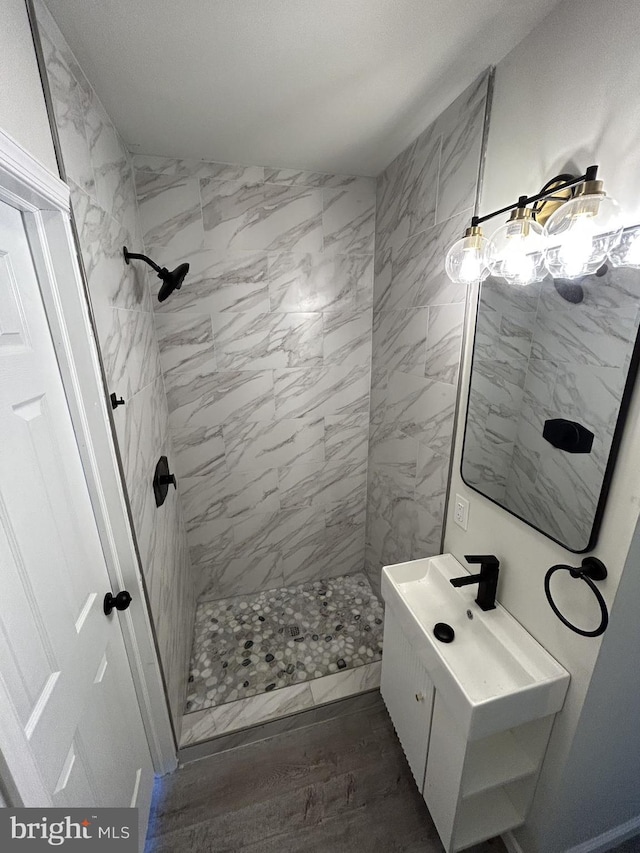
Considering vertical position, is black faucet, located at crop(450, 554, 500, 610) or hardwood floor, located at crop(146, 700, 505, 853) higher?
black faucet, located at crop(450, 554, 500, 610)

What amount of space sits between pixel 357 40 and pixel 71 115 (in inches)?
34.0

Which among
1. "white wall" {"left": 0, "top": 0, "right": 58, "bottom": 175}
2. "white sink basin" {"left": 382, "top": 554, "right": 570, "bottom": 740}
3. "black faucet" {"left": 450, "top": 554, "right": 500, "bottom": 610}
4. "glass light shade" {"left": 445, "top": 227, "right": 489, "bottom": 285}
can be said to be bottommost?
"white sink basin" {"left": 382, "top": 554, "right": 570, "bottom": 740}

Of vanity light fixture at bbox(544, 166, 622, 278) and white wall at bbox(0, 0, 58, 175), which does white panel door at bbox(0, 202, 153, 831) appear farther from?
vanity light fixture at bbox(544, 166, 622, 278)

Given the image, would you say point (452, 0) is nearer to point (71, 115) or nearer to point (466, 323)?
point (466, 323)

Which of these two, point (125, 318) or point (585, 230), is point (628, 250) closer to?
point (585, 230)

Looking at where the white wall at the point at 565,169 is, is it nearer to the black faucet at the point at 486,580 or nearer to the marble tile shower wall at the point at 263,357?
the black faucet at the point at 486,580

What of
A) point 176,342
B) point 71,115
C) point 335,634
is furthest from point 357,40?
point 335,634

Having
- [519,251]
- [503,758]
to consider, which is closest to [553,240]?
[519,251]

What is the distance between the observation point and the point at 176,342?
1.85 m

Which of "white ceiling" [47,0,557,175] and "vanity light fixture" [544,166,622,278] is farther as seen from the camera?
"white ceiling" [47,0,557,175]

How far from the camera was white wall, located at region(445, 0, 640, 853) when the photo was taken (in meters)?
0.76

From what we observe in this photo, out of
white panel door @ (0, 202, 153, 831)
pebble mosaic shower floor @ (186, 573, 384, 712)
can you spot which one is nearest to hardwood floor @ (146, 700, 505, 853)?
pebble mosaic shower floor @ (186, 573, 384, 712)

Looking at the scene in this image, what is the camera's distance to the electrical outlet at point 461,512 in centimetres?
138

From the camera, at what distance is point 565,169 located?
2.92 feet
